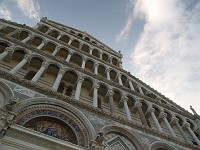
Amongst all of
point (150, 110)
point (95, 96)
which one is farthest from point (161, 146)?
point (95, 96)

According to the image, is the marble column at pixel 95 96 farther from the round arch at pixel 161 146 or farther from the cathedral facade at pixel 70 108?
the round arch at pixel 161 146

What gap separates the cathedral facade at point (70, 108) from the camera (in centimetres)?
668

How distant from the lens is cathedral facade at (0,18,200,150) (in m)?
6.68

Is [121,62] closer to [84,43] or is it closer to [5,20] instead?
[84,43]

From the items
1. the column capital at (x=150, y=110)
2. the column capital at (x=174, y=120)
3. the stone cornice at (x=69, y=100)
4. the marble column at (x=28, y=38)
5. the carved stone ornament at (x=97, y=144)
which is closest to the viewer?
the carved stone ornament at (x=97, y=144)

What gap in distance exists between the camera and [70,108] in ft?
27.1

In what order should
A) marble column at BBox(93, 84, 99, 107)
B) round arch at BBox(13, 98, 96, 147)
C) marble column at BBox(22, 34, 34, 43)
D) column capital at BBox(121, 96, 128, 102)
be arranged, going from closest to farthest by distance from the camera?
round arch at BBox(13, 98, 96, 147) → marble column at BBox(93, 84, 99, 107) → column capital at BBox(121, 96, 128, 102) → marble column at BBox(22, 34, 34, 43)

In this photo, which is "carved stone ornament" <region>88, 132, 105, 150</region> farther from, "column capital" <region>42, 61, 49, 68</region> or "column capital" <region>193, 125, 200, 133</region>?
"column capital" <region>193, 125, 200, 133</region>

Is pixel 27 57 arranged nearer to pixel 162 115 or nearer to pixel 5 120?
pixel 5 120

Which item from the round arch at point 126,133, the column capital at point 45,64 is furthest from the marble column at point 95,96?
the column capital at point 45,64

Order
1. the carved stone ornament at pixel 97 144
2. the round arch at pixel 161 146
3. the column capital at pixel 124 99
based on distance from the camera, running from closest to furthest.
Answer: the carved stone ornament at pixel 97 144
the round arch at pixel 161 146
the column capital at pixel 124 99

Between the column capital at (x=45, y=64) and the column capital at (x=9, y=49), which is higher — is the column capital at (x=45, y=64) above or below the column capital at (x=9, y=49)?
below

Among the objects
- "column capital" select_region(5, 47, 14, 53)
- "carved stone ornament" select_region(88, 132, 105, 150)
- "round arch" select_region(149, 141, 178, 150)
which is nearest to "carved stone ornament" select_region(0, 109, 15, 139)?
"carved stone ornament" select_region(88, 132, 105, 150)

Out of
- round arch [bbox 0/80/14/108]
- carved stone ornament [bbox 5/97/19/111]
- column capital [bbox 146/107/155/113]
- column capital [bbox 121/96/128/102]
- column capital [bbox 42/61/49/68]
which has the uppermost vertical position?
column capital [bbox 42/61/49/68]
